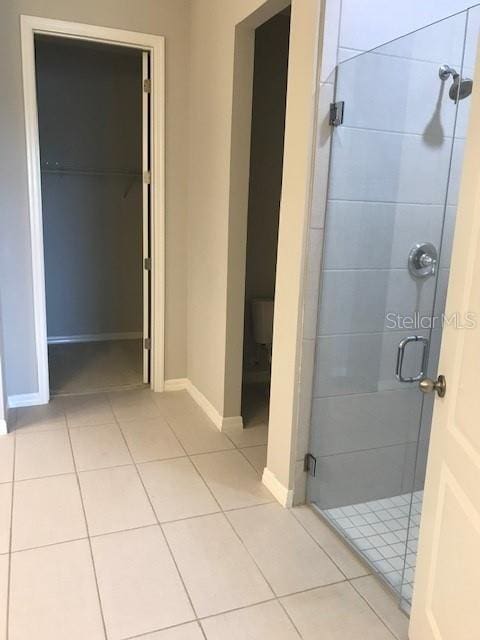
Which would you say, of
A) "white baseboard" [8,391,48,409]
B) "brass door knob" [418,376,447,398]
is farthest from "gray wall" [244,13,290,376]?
"brass door knob" [418,376,447,398]

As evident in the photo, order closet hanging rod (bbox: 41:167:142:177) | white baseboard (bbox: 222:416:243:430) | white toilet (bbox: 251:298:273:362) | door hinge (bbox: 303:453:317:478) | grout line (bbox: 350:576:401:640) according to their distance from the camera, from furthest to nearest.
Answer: closet hanging rod (bbox: 41:167:142:177) → white toilet (bbox: 251:298:273:362) → white baseboard (bbox: 222:416:243:430) → door hinge (bbox: 303:453:317:478) → grout line (bbox: 350:576:401:640)

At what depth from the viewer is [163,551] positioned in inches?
80.5

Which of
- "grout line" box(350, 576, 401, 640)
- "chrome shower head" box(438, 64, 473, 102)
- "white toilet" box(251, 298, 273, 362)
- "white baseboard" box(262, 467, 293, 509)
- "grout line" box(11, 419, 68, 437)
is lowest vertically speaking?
"grout line" box(11, 419, 68, 437)

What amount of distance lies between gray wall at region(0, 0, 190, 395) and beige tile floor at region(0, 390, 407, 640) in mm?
691

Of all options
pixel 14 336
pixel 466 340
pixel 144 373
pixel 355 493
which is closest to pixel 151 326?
pixel 144 373

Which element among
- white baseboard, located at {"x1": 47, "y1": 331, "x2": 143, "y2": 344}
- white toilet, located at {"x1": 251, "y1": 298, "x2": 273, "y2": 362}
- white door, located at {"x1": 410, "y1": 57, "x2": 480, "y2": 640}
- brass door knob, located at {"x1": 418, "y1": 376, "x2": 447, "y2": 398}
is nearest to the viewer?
white door, located at {"x1": 410, "y1": 57, "x2": 480, "y2": 640}

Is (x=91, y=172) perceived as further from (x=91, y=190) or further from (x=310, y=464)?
(x=310, y=464)

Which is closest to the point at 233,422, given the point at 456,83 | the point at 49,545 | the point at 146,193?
the point at 49,545

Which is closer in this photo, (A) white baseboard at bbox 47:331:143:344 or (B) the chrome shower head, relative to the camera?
(B) the chrome shower head

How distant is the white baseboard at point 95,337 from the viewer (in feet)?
16.2

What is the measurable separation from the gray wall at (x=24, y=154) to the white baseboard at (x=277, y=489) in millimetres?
1559

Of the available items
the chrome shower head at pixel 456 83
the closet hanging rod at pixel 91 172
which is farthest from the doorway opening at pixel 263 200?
the chrome shower head at pixel 456 83

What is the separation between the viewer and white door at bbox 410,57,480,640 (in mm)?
1223

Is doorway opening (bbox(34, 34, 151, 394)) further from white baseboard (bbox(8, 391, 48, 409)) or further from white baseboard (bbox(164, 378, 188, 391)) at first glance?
white baseboard (bbox(8, 391, 48, 409))
